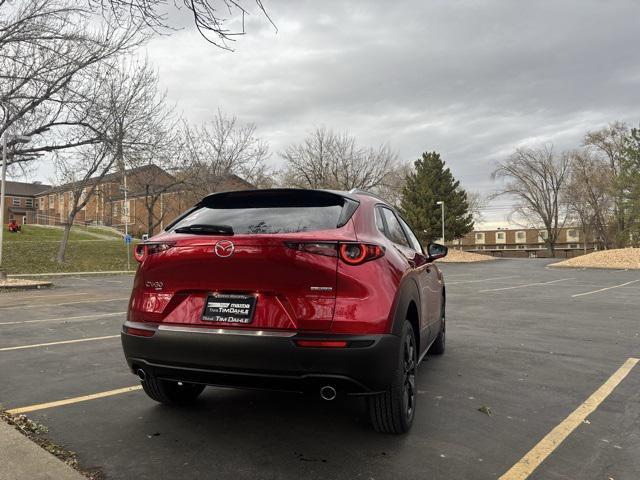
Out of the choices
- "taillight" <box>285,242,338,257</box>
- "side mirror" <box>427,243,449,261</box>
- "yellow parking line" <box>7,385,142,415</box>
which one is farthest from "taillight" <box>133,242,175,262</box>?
"side mirror" <box>427,243,449,261</box>

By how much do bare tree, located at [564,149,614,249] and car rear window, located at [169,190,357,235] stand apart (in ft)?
164

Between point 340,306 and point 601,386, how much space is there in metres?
3.25

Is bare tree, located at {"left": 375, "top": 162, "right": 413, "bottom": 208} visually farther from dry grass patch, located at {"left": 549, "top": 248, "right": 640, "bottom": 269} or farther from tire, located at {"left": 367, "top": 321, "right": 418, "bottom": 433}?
tire, located at {"left": 367, "top": 321, "right": 418, "bottom": 433}

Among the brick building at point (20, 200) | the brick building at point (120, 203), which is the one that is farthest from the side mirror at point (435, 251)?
the brick building at point (20, 200)

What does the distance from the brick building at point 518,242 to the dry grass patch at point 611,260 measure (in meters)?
39.6

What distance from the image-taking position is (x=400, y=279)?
327 cm

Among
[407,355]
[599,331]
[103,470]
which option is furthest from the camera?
[599,331]

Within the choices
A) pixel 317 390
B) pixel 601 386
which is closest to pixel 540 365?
A: pixel 601 386

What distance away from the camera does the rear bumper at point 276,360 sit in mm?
2762

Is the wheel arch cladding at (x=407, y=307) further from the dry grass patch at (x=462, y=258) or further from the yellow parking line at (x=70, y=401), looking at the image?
the dry grass patch at (x=462, y=258)

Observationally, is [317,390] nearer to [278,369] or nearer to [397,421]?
[278,369]

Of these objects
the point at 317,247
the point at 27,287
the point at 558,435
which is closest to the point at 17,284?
the point at 27,287

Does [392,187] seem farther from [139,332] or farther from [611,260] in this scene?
[139,332]

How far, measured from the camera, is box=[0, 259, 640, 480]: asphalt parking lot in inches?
112
